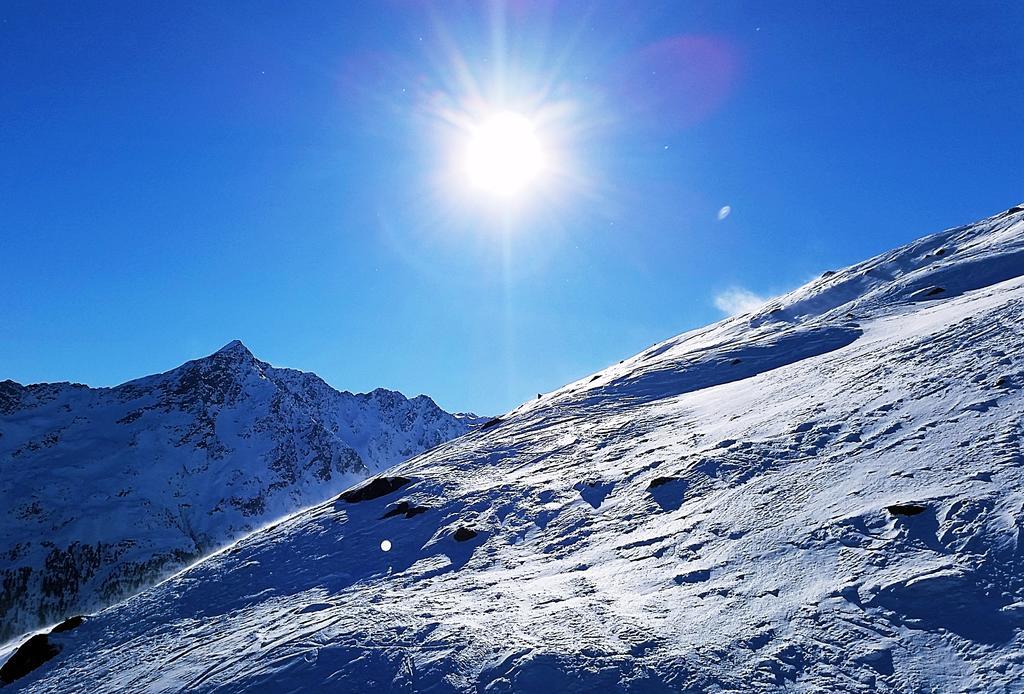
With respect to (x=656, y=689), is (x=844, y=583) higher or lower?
higher

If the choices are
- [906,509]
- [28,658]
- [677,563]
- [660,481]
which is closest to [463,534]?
[660,481]

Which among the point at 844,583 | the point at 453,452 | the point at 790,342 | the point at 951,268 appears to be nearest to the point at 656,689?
the point at 844,583

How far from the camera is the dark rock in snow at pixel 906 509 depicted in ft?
28.7

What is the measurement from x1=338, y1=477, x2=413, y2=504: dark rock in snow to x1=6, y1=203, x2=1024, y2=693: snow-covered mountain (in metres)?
0.10

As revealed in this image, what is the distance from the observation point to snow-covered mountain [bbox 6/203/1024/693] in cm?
712

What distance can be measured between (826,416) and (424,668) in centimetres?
1223

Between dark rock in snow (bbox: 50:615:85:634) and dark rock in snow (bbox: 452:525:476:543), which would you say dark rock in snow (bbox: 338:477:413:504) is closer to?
dark rock in snow (bbox: 452:525:476:543)

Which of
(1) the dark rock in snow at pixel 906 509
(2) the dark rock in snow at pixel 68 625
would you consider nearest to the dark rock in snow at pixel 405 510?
(2) the dark rock in snow at pixel 68 625

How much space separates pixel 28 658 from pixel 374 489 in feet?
34.2

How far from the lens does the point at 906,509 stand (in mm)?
8812

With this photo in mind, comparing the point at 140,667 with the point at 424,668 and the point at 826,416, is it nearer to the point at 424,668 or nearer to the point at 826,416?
the point at 424,668

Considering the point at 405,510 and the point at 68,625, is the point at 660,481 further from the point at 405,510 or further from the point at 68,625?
the point at 68,625

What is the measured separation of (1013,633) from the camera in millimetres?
6160

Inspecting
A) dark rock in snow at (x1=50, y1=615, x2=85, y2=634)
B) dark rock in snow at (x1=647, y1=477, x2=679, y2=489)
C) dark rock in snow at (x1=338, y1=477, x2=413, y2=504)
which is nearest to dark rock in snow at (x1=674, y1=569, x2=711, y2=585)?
dark rock in snow at (x1=647, y1=477, x2=679, y2=489)
